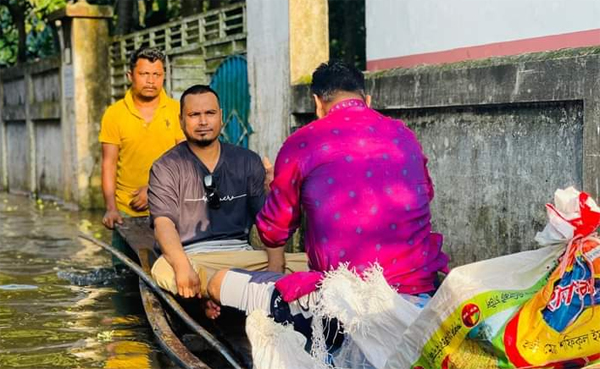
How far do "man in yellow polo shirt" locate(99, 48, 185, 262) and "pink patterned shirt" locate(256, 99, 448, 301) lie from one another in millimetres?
3283

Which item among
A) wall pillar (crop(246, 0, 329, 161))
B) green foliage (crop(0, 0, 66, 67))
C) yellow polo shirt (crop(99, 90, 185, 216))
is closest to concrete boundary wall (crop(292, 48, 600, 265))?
wall pillar (crop(246, 0, 329, 161))

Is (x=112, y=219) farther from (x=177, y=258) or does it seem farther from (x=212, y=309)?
(x=212, y=309)

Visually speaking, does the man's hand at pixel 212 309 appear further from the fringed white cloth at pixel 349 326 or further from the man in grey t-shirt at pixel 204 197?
the fringed white cloth at pixel 349 326

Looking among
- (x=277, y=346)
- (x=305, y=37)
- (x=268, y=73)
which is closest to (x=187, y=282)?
(x=277, y=346)

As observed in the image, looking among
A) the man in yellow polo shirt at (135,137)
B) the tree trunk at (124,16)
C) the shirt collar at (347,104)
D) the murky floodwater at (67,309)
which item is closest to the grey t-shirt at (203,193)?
the murky floodwater at (67,309)

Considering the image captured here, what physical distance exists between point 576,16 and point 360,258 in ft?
7.70

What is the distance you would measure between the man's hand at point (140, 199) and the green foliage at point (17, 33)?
444 inches

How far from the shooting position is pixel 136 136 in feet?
26.0

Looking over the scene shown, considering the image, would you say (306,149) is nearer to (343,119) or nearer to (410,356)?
(343,119)

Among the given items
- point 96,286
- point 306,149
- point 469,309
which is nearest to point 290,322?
point 306,149

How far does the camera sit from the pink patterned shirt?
4609mm

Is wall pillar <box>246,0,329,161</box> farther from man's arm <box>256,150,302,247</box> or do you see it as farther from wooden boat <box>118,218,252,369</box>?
man's arm <box>256,150,302,247</box>

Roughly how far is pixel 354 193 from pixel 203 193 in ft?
6.24

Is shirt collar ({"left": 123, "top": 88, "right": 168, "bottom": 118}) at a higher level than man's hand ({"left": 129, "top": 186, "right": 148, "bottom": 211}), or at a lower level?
higher
